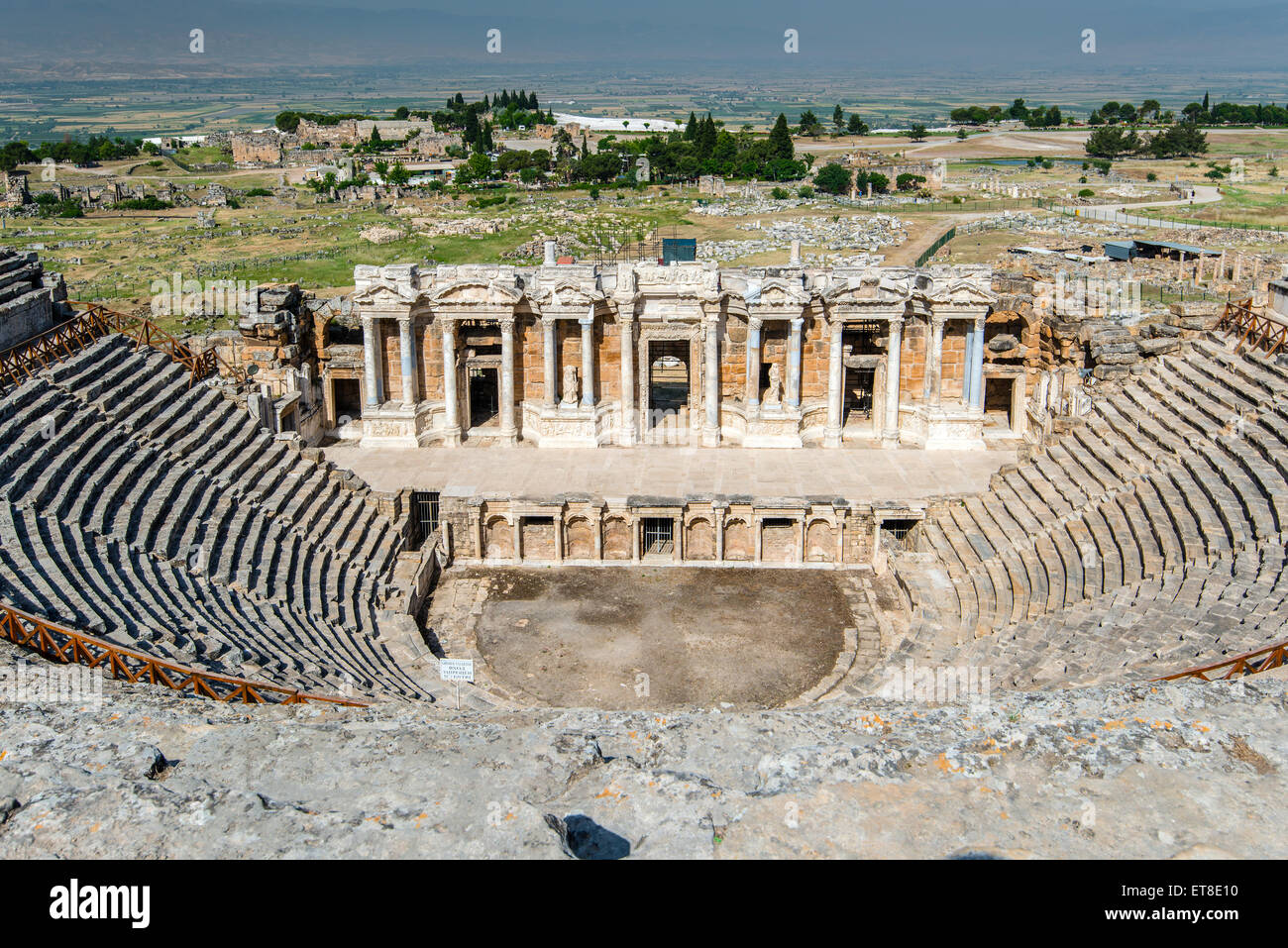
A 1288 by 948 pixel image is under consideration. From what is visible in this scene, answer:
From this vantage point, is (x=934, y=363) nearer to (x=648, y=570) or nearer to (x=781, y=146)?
(x=648, y=570)

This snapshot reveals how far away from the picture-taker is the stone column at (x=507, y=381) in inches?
1307

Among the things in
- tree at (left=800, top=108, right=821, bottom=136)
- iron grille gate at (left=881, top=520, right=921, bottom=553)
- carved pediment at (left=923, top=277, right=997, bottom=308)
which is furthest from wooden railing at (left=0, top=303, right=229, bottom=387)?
tree at (left=800, top=108, right=821, bottom=136)

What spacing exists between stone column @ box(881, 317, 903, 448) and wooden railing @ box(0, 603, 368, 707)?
21146 mm

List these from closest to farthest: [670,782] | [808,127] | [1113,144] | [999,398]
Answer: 1. [670,782]
2. [999,398]
3. [1113,144]
4. [808,127]

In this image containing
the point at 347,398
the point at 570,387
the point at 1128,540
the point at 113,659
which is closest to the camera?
the point at 113,659

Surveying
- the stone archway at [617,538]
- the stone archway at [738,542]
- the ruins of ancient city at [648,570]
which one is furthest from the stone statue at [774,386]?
the stone archway at [617,538]

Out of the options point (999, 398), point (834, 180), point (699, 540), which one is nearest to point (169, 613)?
point (699, 540)

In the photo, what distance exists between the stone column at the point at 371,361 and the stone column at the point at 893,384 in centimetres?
1465

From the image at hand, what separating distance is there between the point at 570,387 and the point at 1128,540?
16.6 meters

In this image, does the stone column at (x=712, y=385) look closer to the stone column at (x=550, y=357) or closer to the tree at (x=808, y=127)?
the stone column at (x=550, y=357)

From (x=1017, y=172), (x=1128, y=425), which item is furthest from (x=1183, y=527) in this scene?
(x=1017, y=172)

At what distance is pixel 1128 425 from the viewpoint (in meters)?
26.7

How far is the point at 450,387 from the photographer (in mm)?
33375
